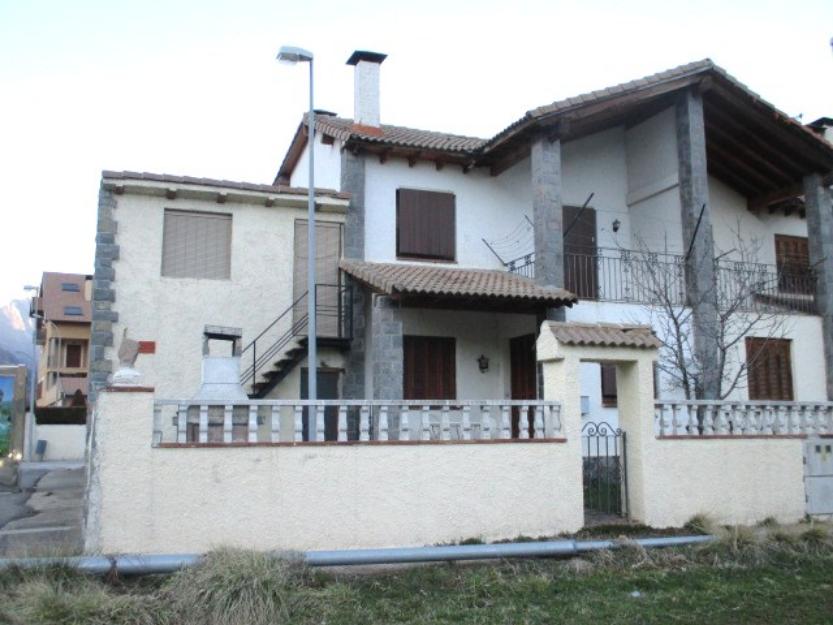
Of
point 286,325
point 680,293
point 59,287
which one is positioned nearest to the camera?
point 286,325

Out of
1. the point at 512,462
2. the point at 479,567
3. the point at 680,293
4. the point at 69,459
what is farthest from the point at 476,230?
the point at 69,459

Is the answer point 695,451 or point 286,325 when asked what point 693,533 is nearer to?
point 695,451

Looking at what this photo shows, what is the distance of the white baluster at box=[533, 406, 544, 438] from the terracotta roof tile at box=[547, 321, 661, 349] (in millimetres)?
886

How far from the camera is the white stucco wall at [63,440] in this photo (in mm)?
28427

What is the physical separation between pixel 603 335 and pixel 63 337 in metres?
42.0

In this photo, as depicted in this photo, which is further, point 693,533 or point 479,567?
point 693,533

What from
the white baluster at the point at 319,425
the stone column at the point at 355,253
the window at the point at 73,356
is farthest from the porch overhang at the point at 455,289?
the window at the point at 73,356

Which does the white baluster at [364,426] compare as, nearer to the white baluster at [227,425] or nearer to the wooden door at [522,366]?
the white baluster at [227,425]

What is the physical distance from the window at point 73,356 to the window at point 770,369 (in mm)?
39496

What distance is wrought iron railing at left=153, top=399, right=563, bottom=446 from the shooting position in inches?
339

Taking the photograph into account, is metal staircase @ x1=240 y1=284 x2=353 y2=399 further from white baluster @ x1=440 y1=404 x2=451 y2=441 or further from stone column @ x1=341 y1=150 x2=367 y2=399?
white baluster @ x1=440 y1=404 x2=451 y2=441

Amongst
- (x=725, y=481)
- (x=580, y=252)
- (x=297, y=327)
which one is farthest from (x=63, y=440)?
(x=725, y=481)

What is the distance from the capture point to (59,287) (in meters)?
48.5

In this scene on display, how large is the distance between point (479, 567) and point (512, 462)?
1.73 metres
